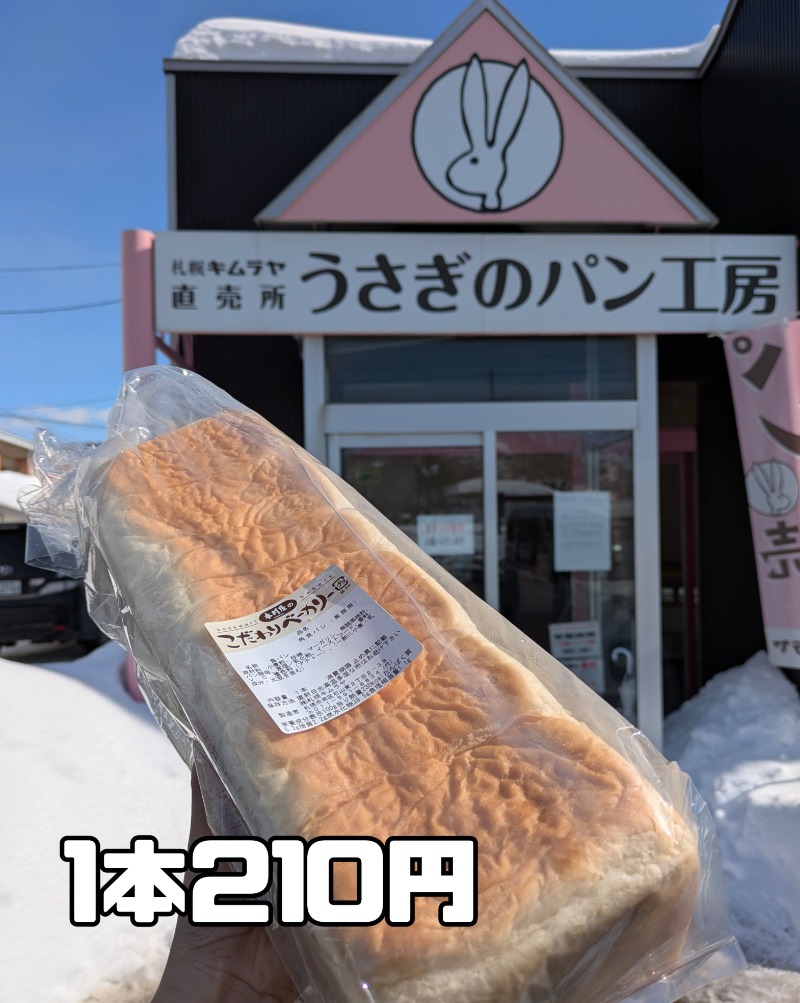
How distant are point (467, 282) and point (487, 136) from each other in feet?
3.27

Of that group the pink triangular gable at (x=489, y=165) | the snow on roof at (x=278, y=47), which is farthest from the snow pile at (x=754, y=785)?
the snow on roof at (x=278, y=47)

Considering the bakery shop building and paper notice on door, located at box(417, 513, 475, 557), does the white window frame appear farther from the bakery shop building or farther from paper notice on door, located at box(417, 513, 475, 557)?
paper notice on door, located at box(417, 513, 475, 557)

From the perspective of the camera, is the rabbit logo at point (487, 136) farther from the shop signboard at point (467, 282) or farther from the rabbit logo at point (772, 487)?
the rabbit logo at point (772, 487)

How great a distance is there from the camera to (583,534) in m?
5.67

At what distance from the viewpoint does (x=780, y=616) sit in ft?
17.6

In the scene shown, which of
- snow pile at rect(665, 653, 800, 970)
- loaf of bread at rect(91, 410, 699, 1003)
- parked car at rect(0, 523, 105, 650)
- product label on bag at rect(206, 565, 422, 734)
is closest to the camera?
loaf of bread at rect(91, 410, 699, 1003)

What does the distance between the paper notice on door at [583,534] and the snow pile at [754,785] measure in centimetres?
140

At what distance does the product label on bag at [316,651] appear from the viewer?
4.36ft

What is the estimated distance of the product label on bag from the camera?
4.36 ft

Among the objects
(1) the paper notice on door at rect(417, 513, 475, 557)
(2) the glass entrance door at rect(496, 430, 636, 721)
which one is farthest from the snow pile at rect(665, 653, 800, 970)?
(1) the paper notice on door at rect(417, 513, 475, 557)

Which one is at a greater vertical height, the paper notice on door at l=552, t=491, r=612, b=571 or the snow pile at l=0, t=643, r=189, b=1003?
the paper notice on door at l=552, t=491, r=612, b=571

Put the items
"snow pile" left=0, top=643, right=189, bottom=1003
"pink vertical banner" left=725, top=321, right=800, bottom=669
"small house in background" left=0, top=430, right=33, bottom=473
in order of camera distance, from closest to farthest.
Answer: "snow pile" left=0, top=643, right=189, bottom=1003 < "pink vertical banner" left=725, top=321, right=800, bottom=669 < "small house in background" left=0, top=430, right=33, bottom=473

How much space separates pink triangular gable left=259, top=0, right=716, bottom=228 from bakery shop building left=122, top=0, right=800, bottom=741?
0.05 ft

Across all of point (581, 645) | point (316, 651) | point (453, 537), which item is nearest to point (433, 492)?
point (453, 537)
